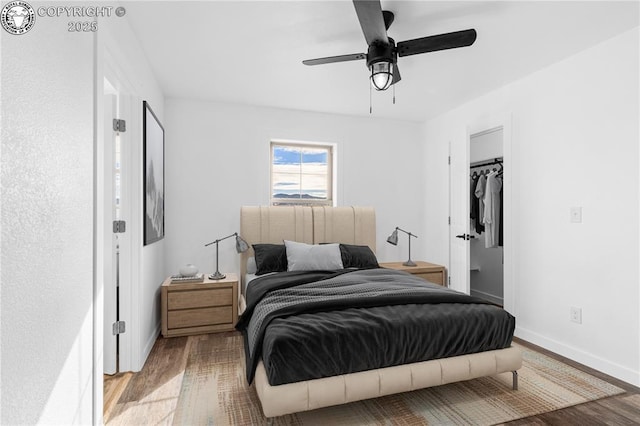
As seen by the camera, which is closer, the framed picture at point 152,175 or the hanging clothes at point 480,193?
the framed picture at point 152,175

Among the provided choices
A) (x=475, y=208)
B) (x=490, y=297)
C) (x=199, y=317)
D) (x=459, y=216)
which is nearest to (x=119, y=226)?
(x=199, y=317)

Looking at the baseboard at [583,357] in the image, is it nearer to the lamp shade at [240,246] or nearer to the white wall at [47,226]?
the lamp shade at [240,246]

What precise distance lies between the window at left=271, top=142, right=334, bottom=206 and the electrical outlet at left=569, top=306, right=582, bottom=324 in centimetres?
282

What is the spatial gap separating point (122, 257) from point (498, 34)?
3288 mm

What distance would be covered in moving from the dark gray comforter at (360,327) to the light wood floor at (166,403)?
522mm

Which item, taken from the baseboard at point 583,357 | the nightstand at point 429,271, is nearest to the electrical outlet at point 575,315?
the baseboard at point 583,357

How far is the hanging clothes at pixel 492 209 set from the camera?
4.38m

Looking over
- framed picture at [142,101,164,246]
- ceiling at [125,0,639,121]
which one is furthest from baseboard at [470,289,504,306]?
framed picture at [142,101,164,246]

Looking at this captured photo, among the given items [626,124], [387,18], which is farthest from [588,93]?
[387,18]

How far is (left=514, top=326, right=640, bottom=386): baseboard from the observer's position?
8.11 feet

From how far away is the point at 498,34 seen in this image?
255 cm

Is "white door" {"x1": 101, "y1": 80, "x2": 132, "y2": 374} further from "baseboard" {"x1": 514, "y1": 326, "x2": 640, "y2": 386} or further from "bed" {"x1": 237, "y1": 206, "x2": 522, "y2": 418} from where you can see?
"baseboard" {"x1": 514, "y1": 326, "x2": 640, "y2": 386}

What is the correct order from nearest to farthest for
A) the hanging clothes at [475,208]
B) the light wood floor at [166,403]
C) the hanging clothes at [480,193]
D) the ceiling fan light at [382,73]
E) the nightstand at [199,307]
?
the light wood floor at [166,403]
the ceiling fan light at [382,73]
the nightstand at [199,307]
the hanging clothes at [480,193]
the hanging clothes at [475,208]

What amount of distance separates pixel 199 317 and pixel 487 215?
365 centimetres
